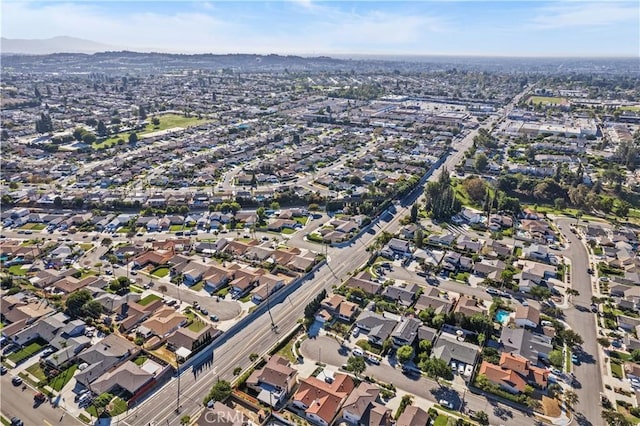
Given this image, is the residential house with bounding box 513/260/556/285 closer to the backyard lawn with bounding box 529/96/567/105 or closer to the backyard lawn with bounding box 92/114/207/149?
the backyard lawn with bounding box 92/114/207/149

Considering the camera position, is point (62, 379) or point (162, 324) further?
point (162, 324)

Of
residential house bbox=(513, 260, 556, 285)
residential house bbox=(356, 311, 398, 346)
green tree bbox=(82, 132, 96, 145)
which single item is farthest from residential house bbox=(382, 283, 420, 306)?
green tree bbox=(82, 132, 96, 145)

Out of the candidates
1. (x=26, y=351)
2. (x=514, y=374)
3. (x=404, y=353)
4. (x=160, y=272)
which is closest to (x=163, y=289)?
(x=160, y=272)

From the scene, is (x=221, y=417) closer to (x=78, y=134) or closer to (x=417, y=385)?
(x=417, y=385)

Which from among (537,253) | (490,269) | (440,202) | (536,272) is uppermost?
(440,202)

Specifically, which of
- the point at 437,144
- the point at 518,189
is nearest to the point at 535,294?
the point at 518,189

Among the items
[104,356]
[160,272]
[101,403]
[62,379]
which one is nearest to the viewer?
[101,403]
